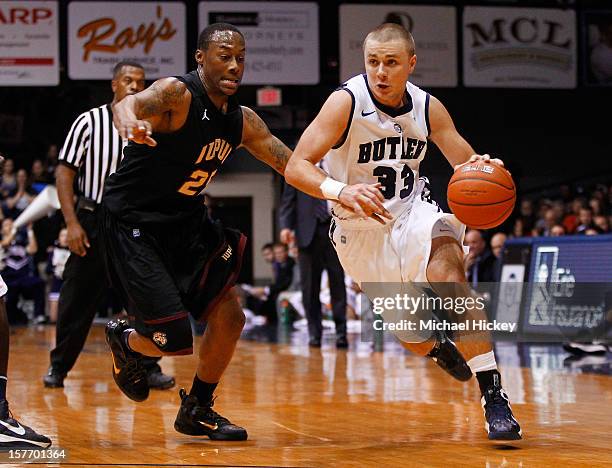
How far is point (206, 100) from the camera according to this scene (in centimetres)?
454

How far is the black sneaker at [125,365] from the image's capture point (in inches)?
185

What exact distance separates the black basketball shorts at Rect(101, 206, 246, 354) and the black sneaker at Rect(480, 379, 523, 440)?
4.16 ft

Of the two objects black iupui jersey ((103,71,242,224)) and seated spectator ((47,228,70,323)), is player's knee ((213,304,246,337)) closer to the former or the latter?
black iupui jersey ((103,71,242,224))

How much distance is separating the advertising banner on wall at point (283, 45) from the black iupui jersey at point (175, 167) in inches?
411

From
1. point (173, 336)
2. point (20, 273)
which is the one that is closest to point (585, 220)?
point (20, 273)

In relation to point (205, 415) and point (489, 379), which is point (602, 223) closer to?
point (489, 379)

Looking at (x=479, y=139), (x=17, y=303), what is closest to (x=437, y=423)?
(x=17, y=303)

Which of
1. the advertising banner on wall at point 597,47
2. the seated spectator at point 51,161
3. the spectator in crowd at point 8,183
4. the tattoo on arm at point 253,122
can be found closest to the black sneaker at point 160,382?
the tattoo on arm at point 253,122

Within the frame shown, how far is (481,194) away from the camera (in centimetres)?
463

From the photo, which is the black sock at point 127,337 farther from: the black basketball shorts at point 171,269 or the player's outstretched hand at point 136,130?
the player's outstretched hand at point 136,130

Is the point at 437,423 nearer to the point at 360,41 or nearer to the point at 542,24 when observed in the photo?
the point at 360,41

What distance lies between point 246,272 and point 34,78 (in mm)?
7098

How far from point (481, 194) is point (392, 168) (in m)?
0.52

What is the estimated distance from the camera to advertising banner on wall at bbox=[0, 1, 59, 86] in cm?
1480
